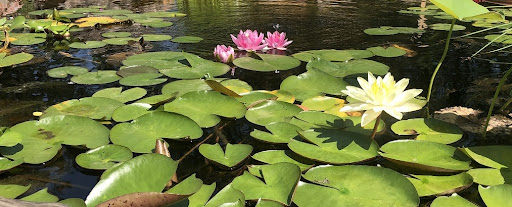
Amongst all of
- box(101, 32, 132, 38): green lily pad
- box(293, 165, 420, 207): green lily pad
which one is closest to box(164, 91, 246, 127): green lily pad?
box(293, 165, 420, 207): green lily pad

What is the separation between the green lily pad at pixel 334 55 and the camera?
93.2 inches

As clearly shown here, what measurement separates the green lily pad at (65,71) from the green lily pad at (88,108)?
53 centimetres

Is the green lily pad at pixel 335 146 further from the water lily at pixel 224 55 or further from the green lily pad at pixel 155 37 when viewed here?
the green lily pad at pixel 155 37

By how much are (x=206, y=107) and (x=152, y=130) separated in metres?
0.27

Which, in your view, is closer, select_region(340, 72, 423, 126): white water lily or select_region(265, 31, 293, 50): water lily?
select_region(340, 72, 423, 126): white water lily

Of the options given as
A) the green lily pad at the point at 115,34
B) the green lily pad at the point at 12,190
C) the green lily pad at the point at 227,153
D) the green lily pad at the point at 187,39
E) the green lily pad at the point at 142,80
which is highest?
the green lily pad at the point at 115,34

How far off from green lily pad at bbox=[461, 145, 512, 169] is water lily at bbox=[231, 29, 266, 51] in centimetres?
152

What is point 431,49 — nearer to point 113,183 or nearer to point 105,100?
point 105,100

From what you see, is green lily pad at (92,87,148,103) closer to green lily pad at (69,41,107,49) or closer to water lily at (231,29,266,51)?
water lily at (231,29,266,51)

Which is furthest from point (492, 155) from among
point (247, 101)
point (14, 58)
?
point (14, 58)

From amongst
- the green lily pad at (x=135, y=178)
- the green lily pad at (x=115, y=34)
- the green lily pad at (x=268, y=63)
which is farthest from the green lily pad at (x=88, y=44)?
the green lily pad at (x=135, y=178)

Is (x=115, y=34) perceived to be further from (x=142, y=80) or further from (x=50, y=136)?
(x=50, y=136)

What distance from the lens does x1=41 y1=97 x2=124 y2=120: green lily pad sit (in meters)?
1.57

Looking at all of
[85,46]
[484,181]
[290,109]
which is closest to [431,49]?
[290,109]
